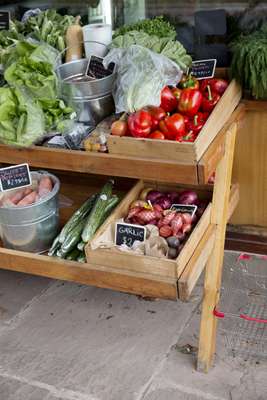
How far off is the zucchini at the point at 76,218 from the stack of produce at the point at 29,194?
0.66 feet

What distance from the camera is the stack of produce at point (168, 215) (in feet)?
10.1

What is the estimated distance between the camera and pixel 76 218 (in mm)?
3359

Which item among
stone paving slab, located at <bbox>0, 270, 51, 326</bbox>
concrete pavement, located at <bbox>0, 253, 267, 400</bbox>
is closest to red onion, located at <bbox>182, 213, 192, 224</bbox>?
concrete pavement, located at <bbox>0, 253, 267, 400</bbox>

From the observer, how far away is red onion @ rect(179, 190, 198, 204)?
11.2ft

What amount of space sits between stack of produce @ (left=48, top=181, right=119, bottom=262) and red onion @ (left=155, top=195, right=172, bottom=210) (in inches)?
9.6

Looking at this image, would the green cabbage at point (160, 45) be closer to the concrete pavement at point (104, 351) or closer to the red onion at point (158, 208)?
the red onion at point (158, 208)

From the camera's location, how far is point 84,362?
3.26 metres

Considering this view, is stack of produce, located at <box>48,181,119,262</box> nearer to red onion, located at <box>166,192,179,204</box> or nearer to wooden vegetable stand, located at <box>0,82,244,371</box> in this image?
wooden vegetable stand, located at <box>0,82,244,371</box>

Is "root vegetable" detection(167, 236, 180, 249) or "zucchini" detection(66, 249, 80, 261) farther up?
"root vegetable" detection(167, 236, 180, 249)

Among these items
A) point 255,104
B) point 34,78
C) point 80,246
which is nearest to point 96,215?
point 80,246

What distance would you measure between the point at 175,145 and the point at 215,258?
2.00ft

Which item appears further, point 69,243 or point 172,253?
point 69,243

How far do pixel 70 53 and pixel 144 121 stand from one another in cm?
101

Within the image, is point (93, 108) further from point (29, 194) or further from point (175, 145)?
point (175, 145)
